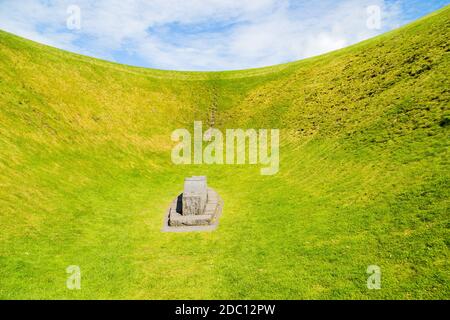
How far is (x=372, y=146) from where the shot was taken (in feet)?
83.3

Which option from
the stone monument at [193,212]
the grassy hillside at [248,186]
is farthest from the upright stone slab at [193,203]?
the grassy hillside at [248,186]

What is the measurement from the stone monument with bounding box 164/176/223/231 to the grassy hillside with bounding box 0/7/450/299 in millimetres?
903

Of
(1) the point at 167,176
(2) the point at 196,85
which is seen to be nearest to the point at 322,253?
(1) the point at 167,176

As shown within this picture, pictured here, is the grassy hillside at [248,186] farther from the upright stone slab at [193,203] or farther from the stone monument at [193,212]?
the upright stone slab at [193,203]

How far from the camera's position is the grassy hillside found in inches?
560

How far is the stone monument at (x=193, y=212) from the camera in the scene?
21703 mm

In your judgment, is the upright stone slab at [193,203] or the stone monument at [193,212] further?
the upright stone slab at [193,203]

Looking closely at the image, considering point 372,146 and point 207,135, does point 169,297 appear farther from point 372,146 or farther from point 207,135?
point 207,135

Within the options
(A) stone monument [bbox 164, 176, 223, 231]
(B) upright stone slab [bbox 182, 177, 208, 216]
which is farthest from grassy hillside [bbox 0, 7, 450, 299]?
(B) upright stone slab [bbox 182, 177, 208, 216]

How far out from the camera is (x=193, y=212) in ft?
73.9

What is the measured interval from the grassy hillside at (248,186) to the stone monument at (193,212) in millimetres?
903

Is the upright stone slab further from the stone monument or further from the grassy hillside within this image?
the grassy hillside

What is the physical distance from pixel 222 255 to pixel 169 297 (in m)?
4.43

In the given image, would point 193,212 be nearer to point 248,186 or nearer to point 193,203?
point 193,203
